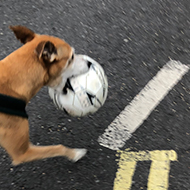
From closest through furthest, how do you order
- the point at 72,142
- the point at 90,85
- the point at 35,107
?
the point at 90,85, the point at 72,142, the point at 35,107

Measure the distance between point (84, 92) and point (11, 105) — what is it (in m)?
0.67

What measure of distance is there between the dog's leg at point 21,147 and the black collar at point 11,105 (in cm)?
10

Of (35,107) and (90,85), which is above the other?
(90,85)

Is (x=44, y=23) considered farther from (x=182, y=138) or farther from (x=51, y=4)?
(x=182, y=138)

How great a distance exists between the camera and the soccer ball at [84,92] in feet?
7.51

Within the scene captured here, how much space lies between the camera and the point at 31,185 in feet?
8.39

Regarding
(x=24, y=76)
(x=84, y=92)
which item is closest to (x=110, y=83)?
(x=84, y=92)

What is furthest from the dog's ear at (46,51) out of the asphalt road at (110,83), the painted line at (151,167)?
the painted line at (151,167)

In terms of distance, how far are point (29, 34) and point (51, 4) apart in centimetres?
181

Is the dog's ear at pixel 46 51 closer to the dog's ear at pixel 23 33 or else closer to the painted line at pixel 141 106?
the dog's ear at pixel 23 33

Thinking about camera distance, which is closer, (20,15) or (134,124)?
(134,124)

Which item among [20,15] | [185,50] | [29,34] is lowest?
[20,15]

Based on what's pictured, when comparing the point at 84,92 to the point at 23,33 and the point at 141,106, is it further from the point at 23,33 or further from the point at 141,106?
the point at 141,106

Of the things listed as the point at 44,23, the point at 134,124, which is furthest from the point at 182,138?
the point at 44,23
